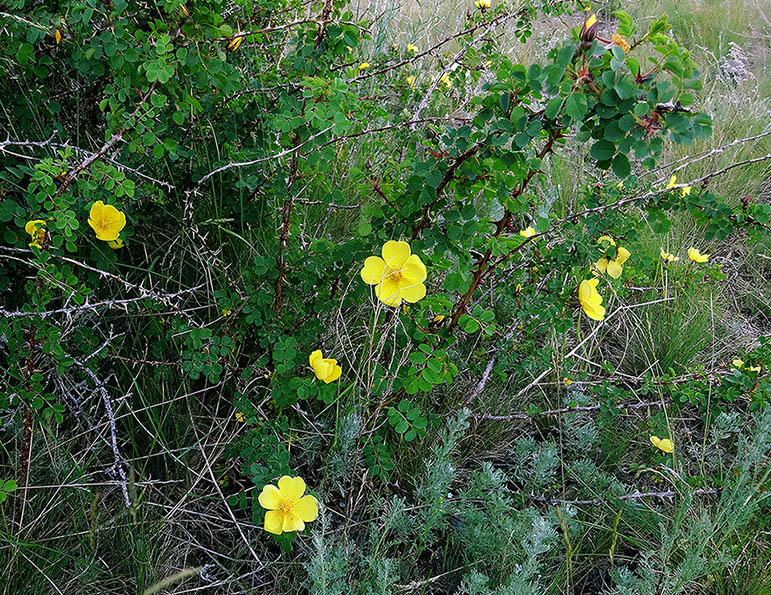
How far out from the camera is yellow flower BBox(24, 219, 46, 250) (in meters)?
1.32

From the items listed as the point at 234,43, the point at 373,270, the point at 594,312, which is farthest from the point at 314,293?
the point at 594,312

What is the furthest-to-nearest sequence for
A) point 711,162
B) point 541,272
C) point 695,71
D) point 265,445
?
point 711,162 < point 541,272 < point 265,445 < point 695,71

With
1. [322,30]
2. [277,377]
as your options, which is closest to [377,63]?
[322,30]

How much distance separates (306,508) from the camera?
1.35m

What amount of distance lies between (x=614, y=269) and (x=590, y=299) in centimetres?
13

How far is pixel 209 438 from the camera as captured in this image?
66.3 inches

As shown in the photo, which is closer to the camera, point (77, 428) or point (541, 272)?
point (77, 428)

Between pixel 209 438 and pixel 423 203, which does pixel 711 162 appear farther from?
pixel 209 438

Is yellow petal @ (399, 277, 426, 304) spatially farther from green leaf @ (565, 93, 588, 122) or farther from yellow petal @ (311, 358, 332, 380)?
green leaf @ (565, 93, 588, 122)

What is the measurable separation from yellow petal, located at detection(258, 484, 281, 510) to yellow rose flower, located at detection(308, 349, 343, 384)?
259 millimetres

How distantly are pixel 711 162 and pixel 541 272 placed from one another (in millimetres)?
1830

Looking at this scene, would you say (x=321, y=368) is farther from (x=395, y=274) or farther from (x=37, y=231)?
(x=37, y=231)

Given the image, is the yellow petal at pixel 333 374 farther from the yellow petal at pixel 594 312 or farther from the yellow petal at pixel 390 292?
the yellow petal at pixel 594 312

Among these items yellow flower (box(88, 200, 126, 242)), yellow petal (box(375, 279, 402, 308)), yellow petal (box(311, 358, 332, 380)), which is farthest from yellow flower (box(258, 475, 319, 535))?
yellow flower (box(88, 200, 126, 242))
